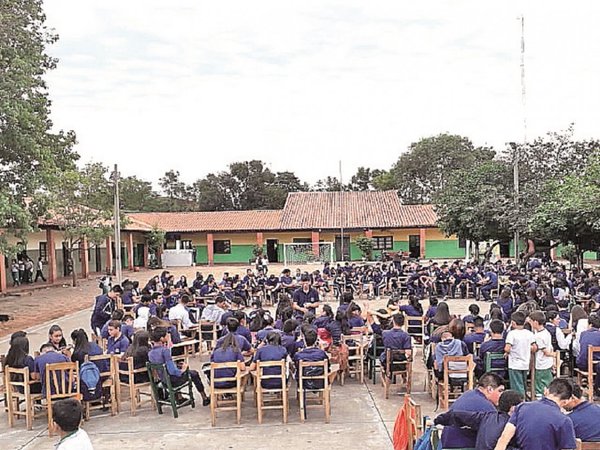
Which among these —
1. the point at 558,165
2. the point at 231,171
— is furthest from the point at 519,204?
the point at 231,171

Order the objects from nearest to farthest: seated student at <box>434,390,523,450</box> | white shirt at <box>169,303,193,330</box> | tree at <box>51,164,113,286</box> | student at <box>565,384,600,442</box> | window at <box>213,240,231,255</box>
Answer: seated student at <box>434,390,523,450</box> < student at <box>565,384,600,442</box> < white shirt at <box>169,303,193,330</box> < tree at <box>51,164,113,286</box> < window at <box>213,240,231,255</box>

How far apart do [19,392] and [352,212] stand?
1520 inches

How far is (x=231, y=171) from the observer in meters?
64.1

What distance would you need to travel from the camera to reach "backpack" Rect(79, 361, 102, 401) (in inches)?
321

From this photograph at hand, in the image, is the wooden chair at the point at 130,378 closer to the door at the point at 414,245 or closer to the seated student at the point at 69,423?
the seated student at the point at 69,423

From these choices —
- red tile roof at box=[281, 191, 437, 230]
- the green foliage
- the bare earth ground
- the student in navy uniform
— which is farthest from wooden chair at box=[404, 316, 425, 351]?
red tile roof at box=[281, 191, 437, 230]

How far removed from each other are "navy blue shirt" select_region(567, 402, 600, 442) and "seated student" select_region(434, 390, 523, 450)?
483 millimetres

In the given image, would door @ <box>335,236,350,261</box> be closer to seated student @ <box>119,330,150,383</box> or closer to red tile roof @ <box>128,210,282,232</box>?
red tile roof @ <box>128,210,282,232</box>

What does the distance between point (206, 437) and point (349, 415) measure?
6.06 feet

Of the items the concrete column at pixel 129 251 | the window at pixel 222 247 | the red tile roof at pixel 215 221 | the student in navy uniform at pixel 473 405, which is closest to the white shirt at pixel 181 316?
the student in navy uniform at pixel 473 405

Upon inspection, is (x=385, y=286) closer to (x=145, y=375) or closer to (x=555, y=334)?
(x=555, y=334)

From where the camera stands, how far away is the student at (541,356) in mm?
8039

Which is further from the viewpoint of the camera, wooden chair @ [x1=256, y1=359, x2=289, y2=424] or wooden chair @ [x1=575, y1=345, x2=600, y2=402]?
wooden chair @ [x1=575, y1=345, x2=600, y2=402]

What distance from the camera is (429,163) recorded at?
60.4 meters
